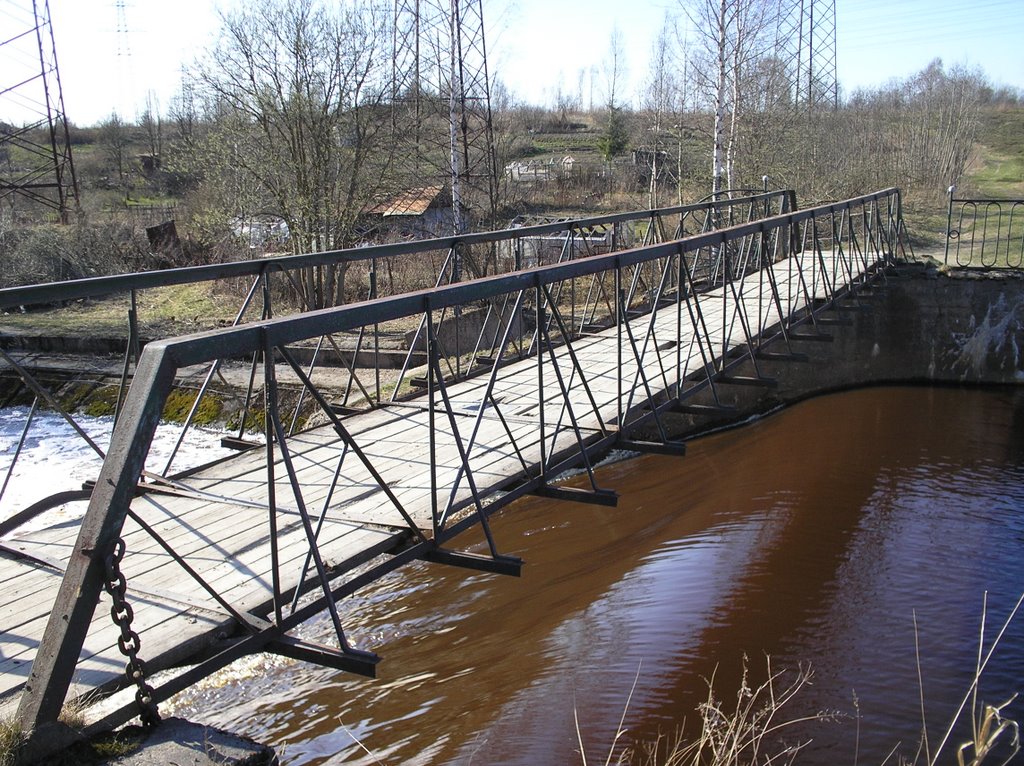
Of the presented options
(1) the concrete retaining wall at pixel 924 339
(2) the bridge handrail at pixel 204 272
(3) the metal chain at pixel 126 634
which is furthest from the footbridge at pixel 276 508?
(1) the concrete retaining wall at pixel 924 339

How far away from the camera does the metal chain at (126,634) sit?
2.24m

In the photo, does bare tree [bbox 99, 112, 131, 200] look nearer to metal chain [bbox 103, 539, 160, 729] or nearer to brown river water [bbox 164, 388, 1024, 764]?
brown river water [bbox 164, 388, 1024, 764]

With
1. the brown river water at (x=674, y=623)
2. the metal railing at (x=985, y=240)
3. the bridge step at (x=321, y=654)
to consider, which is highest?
the metal railing at (x=985, y=240)

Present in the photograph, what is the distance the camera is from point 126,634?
92.1 inches

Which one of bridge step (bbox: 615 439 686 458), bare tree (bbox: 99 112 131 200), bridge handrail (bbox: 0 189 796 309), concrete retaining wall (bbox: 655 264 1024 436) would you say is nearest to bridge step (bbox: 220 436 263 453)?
bridge handrail (bbox: 0 189 796 309)

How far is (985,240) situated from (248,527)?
17696mm

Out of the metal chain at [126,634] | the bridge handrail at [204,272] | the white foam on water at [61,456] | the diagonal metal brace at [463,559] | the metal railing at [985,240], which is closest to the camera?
the metal chain at [126,634]

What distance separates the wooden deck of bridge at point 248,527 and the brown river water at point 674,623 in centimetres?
152

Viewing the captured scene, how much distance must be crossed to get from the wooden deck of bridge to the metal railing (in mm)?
9552

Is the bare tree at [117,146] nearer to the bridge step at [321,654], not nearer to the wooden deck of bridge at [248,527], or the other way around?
the wooden deck of bridge at [248,527]

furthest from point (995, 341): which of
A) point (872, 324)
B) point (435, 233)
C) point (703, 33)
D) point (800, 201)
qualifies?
point (435, 233)

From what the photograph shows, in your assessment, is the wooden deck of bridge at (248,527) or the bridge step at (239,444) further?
the bridge step at (239,444)

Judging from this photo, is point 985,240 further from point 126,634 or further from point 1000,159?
point 126,634

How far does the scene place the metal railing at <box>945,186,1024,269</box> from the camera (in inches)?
515
